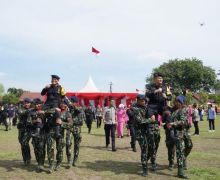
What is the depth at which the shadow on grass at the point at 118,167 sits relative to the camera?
1041 cm

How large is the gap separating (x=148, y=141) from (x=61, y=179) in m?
2.52

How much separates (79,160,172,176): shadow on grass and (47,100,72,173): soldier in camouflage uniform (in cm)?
116

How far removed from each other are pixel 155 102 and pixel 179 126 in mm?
971

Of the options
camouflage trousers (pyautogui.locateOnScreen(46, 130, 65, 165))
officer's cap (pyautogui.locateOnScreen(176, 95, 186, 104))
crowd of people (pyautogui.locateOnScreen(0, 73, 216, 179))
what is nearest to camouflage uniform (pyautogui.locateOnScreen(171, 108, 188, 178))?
crowd of people (pyautogui.locateOnScreen(0, 73, 216, 179))

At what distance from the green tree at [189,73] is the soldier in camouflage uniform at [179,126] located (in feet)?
247

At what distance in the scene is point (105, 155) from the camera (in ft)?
44.2

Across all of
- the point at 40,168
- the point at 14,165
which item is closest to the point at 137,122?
the point at 40,168

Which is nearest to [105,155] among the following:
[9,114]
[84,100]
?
[9,114]

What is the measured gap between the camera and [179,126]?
9.80 metres

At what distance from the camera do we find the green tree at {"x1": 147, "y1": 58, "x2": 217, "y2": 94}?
85.6 meters

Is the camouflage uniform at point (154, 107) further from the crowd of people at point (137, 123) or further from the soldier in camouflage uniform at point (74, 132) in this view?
the soldier in camouflage uniform at point (74, 132)

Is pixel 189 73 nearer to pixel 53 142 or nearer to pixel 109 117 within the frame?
pixel 109 117

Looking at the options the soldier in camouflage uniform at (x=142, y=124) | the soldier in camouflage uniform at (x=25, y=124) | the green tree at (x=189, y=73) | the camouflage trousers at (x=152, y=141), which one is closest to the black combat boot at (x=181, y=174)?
the soldier in camouflage uniform at (x=142, y=124)

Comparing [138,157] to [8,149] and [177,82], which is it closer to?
[8,149]
